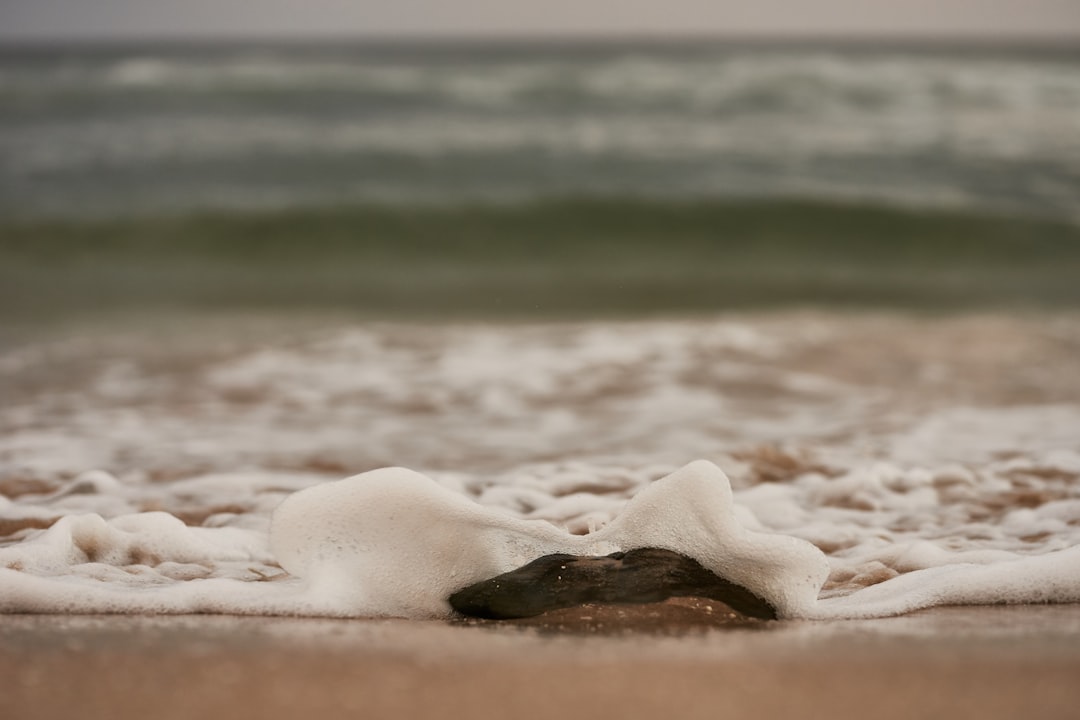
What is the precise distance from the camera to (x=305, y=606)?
1.52 meters

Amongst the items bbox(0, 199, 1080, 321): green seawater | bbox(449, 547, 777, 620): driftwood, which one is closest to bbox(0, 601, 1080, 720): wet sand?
bbox(449, 547, 777, 620): driftwood

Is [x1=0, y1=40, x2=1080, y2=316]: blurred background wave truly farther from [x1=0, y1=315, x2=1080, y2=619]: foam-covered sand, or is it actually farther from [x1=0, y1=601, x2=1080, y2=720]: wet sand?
[x1=0, y1=601, x2=1080, y2=720]: wet sand

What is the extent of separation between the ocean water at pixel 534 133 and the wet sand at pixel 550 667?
19.1 feet

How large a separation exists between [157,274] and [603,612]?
4.93m

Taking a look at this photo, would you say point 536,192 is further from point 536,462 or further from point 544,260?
point 536,462

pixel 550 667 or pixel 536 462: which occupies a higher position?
pixel 536 462

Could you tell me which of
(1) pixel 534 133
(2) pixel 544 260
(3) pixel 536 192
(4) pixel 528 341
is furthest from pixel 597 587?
(1) pixel 534 133

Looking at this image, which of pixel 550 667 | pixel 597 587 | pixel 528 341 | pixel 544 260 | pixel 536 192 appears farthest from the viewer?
pixel 536 192

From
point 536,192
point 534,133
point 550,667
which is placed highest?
point 534,133

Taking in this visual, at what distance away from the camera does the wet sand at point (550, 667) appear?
1.13m

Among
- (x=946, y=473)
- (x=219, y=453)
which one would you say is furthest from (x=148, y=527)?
(x=946, y=473)

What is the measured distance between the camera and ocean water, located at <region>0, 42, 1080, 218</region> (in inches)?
288

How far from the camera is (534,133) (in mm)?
9000

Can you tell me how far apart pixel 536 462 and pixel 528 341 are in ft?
4.99
